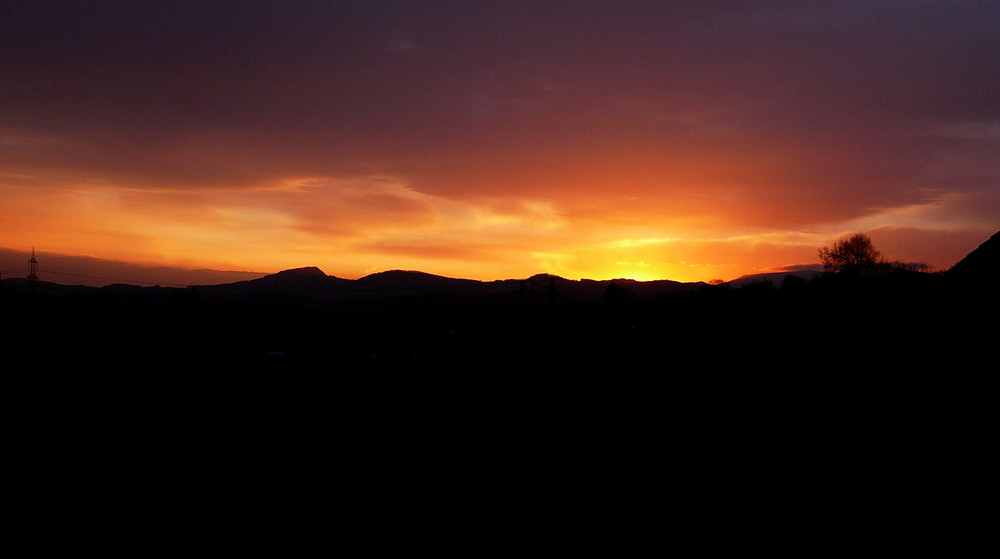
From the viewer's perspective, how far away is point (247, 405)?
21.6 meters

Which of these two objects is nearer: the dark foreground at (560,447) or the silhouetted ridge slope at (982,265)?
the dark foreground at (560,447)

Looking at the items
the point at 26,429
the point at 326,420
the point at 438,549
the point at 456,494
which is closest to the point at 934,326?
the point at 456,494

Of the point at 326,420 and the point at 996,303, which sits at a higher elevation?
the point at 996,303

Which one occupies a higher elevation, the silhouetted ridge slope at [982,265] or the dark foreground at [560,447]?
the silhouetted ridge slope at [982,265]

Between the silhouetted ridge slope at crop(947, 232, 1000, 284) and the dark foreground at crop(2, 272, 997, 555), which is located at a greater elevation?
the silhouetted ridge slope at crop(947, 232, 1000, 284)

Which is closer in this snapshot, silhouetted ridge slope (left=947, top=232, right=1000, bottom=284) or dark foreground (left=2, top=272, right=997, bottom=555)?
dark foreground (left=2, top=272, right=997, bottom=555)

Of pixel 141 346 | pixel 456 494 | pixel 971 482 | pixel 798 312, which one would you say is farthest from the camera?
pixel 141 346

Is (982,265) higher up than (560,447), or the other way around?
(982,265)

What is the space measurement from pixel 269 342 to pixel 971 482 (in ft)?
183

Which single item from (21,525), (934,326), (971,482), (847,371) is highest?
(934,326)

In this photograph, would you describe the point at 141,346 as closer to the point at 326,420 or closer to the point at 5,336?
the point at 5,336

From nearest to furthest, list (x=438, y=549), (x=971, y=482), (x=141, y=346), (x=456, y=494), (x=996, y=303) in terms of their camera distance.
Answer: (x=438, y=549)
(x=971, y=482)
(x=456, y=494)
(x=996, y=303)
(x=141, y=346)

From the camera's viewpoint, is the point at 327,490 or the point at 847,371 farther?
the point at 847,371

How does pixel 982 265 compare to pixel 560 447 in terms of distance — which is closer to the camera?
pixel 560 447
